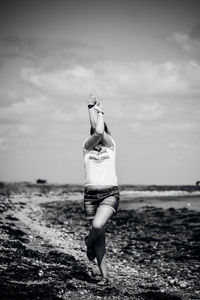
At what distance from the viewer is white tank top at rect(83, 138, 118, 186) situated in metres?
6.58

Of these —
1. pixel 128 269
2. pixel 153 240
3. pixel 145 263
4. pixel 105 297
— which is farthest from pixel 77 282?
pixel 153 240

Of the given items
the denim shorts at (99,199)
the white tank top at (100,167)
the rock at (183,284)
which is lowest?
the rock at (183,284)

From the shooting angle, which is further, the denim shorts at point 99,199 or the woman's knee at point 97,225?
the denim shorts at point 99,199

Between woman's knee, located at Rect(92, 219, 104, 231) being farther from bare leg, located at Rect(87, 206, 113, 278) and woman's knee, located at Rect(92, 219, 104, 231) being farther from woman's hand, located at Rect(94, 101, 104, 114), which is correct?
woman's hand, located at Rect(94, 101, 104, 114)

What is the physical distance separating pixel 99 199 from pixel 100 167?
531 mm

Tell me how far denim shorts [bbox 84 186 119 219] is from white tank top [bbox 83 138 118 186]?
133mm

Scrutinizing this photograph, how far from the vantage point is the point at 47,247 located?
467 inches

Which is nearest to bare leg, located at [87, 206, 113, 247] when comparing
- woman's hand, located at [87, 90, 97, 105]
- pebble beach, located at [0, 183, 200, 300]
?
pebble beach, located at [0, 183, 200, 300]

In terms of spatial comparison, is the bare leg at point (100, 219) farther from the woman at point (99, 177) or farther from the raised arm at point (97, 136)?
the raised arm at point (97, 136)

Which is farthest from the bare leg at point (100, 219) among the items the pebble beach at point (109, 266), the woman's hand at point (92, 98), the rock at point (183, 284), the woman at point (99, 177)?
the rock at point (183, 284)

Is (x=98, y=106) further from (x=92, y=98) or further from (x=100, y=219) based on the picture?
(x=100, y=219)

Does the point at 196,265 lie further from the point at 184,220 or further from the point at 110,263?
the point at 184,220

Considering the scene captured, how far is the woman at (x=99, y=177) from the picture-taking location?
655cm

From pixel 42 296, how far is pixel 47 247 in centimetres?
584
